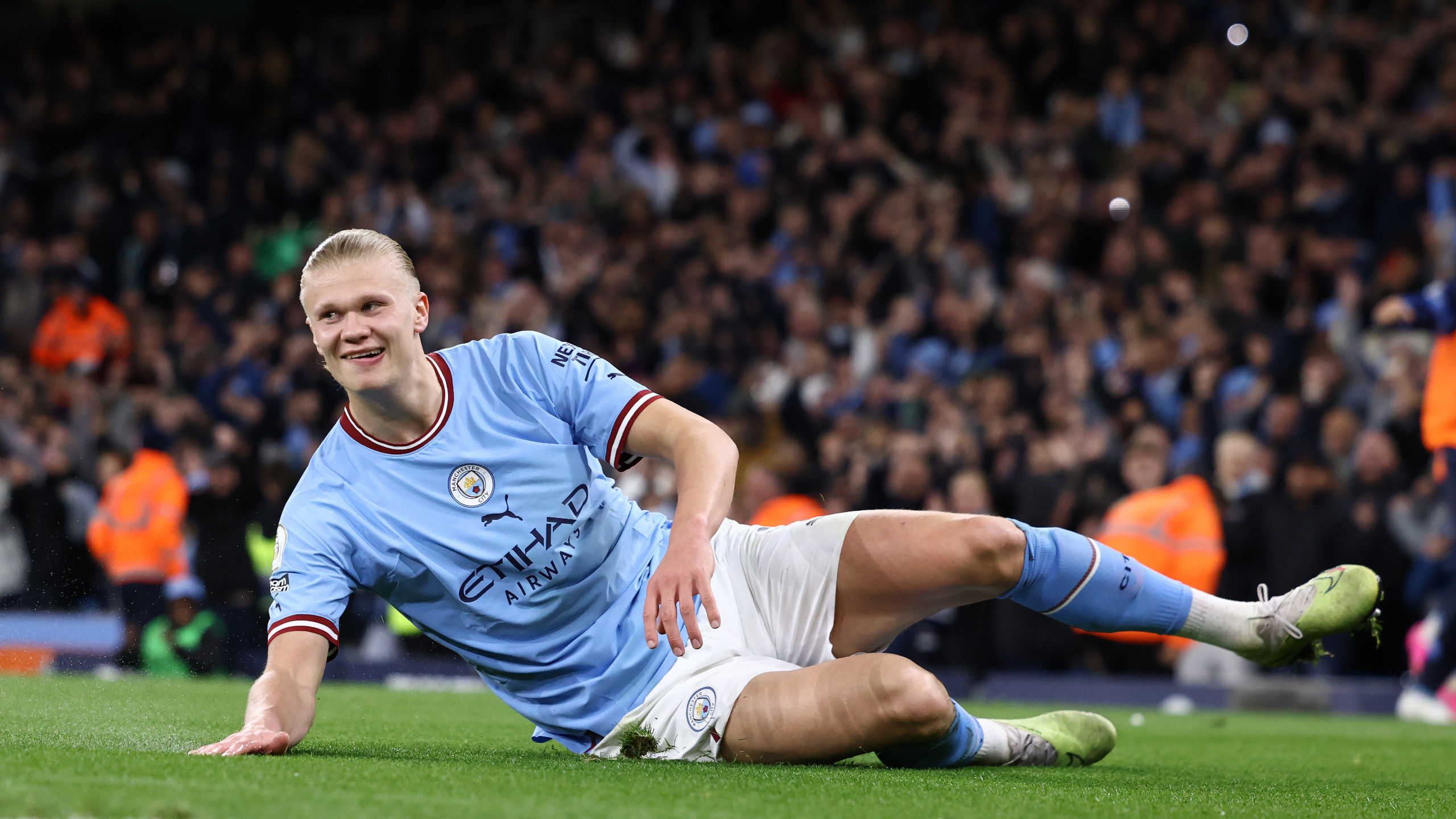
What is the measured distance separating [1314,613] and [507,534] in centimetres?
201

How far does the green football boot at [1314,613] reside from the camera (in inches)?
156

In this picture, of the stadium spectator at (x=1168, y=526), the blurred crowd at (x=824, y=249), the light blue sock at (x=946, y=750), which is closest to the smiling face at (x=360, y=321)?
the light blue sock at (x=946, y=750)

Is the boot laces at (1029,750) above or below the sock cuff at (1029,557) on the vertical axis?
below

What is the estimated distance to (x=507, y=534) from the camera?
3.88 meters

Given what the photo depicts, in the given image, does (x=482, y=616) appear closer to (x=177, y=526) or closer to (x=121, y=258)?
(x=177, y=526)

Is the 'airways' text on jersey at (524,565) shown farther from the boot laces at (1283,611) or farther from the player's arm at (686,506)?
the boot laces at (1283,611)

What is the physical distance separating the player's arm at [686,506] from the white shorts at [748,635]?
1.06 feet

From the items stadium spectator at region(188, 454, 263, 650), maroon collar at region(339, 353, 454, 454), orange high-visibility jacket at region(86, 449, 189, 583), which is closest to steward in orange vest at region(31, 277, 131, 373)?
stadium spectator at region(188, 454, 263, 650)

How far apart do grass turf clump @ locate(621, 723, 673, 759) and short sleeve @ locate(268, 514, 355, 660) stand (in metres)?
0.75

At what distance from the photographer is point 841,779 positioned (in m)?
3.51

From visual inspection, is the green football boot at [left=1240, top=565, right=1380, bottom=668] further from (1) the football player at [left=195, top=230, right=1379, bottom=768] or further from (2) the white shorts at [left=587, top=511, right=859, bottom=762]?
(2) the white shorts at [left=587, top=511, right=859, bottom=762]

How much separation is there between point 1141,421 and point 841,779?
7.03 m

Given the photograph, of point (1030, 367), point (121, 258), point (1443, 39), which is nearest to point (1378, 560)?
point (1030, 367)

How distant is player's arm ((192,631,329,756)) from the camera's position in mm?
3523
